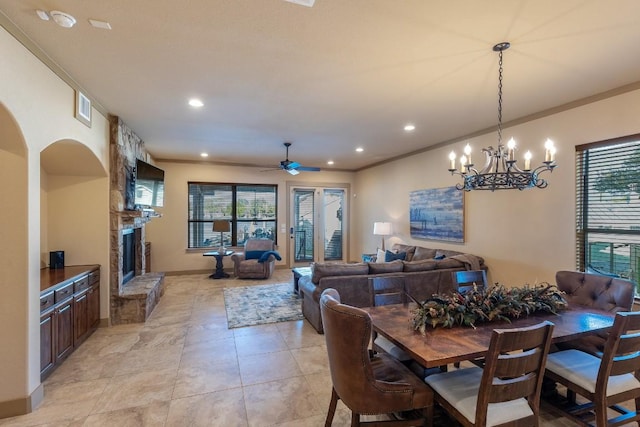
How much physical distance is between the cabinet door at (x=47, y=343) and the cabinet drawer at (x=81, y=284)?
507 mm

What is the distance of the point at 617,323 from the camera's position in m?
1.76

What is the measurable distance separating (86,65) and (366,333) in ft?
10.7

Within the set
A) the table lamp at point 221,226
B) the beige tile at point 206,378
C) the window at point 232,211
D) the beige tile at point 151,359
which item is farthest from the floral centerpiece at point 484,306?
the window at point 232,211

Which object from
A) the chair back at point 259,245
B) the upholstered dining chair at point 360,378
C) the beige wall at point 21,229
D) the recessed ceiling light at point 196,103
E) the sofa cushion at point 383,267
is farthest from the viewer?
the chair back at point 259,245

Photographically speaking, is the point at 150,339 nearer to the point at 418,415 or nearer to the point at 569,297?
the point at 418,415

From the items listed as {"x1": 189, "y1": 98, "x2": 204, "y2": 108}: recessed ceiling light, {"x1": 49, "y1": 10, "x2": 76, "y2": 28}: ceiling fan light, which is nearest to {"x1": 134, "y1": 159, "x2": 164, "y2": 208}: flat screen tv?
{"x1": 189, "y1": 98, "x2": 204, "y2": 108}: recessed ceiling light

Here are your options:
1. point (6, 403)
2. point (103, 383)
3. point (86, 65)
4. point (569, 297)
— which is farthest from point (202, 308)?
point (569, 297)

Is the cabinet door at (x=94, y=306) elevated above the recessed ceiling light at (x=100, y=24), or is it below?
below

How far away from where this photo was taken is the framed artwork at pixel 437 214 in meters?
5.25

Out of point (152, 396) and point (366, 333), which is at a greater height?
point (366, 333)

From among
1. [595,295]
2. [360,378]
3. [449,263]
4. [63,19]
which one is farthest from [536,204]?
[63,19]

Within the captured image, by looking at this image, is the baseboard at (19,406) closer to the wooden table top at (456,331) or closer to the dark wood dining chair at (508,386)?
the wooden table top at (456,331)

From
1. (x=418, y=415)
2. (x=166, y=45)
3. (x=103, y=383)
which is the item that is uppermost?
(x=166, y=45)

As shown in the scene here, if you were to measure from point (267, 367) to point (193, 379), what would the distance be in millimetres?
691
